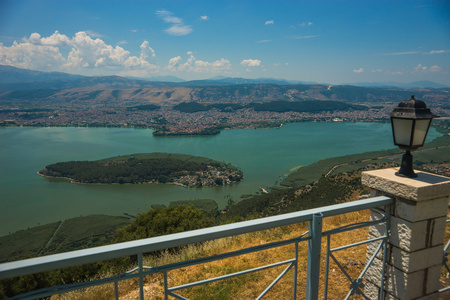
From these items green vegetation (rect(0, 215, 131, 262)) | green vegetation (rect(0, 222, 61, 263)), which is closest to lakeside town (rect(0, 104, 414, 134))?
green vegetation (rect(0, 215, 131, 262))

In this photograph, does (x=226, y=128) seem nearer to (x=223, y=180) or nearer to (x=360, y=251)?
(x=223, y=180)

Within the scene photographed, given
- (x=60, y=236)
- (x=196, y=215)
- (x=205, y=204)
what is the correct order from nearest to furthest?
(x=196, y=215), (x=60, y=236), (x=205, y=204)

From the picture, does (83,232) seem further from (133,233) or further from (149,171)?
(133,233)

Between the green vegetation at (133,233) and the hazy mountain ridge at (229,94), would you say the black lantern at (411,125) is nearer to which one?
the green vegetation at (133,233)

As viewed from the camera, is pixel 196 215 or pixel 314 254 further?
pixel 196 215

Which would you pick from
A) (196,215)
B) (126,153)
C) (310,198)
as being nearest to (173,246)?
(196,215)

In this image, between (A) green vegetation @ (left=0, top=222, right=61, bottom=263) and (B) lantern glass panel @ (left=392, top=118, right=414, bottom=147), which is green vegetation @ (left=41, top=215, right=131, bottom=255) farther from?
(B) lantern glass panel @ (left=392, top=118, right=414, bottom=147)

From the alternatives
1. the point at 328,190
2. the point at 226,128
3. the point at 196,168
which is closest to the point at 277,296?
the point at 328,190
